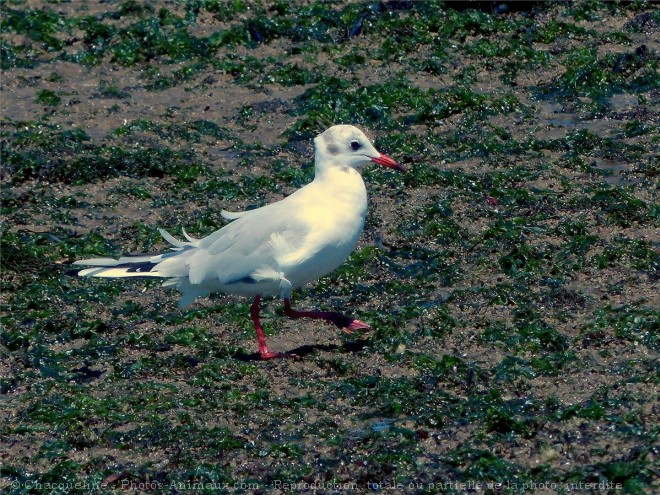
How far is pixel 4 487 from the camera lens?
5992mm

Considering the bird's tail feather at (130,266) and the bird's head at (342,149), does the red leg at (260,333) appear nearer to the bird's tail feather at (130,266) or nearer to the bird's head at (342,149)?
the bird's tail feather at (130,266)

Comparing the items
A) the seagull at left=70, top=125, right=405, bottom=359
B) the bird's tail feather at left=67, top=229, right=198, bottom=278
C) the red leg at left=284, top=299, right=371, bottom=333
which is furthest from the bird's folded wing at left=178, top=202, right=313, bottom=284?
the red leg at left=284, top=299, right=371, bottom=333

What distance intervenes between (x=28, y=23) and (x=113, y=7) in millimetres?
940

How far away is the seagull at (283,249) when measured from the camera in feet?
23.7

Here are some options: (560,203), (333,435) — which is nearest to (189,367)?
(333,435)

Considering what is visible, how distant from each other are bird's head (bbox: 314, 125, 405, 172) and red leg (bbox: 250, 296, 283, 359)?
3.13ft

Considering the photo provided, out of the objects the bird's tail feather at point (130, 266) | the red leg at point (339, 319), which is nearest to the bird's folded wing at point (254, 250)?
the bird's tail feather at point (130, 266)

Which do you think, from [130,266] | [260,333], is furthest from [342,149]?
[130,266]

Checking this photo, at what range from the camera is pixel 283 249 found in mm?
7234

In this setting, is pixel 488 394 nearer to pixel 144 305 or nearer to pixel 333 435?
pixel 333 435

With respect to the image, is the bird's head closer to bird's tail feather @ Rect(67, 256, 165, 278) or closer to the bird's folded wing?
the bird's folded wing

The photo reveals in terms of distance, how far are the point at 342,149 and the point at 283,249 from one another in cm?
81

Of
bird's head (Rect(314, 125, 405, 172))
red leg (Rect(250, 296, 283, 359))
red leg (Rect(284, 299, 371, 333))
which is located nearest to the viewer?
red leg (Rect(250, 296, 283, 359))

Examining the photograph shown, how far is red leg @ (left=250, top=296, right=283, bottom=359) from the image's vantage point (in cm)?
717
